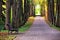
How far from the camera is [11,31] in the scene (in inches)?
849

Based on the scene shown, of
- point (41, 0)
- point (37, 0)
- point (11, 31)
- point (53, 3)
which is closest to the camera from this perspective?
point (11, 31)

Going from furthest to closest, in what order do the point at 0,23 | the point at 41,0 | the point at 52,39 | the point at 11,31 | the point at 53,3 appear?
the point at 41,0 < the point at 53,3 < the point at 0,23 < the point at 11,31 < the point at 52,39

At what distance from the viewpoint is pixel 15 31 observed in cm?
2184

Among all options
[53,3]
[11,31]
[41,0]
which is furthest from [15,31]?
[41,0]

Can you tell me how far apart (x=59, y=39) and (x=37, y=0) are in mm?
58793

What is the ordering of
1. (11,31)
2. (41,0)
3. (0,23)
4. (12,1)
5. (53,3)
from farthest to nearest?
(41,0) < (53,3) < (0,23) < (12,1) < (11,31)

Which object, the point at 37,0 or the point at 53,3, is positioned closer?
the point at 53,3

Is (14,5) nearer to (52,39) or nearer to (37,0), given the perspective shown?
(52,39)

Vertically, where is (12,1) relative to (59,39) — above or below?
above

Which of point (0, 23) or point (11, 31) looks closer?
point (11, 31)

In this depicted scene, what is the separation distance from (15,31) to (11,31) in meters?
0.44

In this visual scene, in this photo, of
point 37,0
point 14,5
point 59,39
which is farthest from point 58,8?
point 37,0

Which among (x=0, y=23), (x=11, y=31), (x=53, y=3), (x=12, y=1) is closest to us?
(x=11, y=31)

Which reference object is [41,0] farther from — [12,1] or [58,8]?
[12,1]
